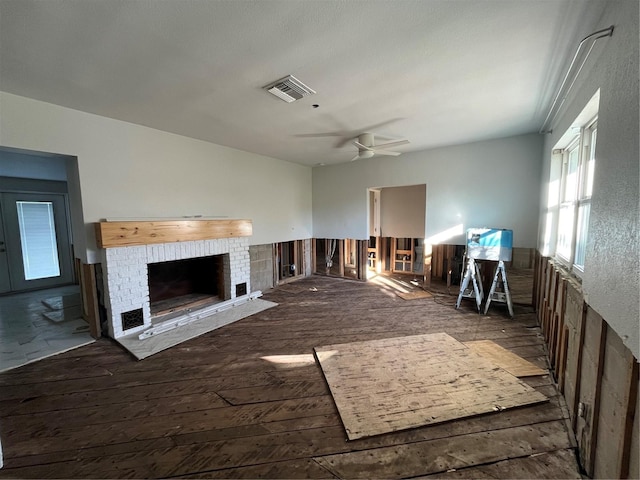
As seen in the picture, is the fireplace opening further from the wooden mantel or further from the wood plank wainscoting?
the wood plank wainscoting

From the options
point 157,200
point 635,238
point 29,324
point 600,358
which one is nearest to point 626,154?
point 635,238

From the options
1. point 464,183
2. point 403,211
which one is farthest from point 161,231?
point 403,211

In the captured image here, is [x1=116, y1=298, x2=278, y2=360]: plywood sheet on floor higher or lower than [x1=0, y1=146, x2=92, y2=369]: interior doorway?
lower

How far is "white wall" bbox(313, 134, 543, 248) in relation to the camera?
4074 mm

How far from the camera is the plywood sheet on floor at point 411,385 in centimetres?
184

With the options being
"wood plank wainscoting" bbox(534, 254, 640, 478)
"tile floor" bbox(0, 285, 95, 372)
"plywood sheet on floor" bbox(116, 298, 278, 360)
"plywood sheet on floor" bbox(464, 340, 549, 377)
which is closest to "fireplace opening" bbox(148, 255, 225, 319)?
"plywood sheet on floor" bbox(116, 298, 278, 360)

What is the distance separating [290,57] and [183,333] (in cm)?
330

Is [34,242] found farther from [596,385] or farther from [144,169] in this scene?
[596,385]

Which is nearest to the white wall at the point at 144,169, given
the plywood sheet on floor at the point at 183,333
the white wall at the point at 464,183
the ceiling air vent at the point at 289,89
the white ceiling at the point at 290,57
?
the white ceiling at the point at 290,57

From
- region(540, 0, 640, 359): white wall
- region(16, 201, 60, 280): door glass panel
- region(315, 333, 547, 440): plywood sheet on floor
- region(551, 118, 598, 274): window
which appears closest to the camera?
region(540, 0, 640, 359): white wall

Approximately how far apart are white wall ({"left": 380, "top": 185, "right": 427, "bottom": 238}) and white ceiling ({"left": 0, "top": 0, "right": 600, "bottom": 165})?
10.00ft

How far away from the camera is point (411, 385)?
7.13 feet

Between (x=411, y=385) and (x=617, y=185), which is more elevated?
(x=617, y=185)

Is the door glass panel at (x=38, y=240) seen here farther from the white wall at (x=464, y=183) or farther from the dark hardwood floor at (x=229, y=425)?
the white wall at (x=464, y=183)
